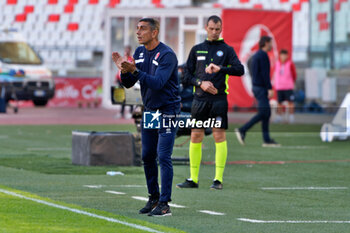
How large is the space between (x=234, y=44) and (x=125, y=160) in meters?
18.7

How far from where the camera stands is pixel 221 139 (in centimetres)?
1153

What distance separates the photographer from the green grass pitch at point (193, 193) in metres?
8.36

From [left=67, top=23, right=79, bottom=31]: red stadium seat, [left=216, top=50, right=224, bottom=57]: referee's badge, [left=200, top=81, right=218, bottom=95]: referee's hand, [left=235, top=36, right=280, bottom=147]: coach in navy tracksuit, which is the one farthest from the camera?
[left=67, top=23, right=79, bottom=31]: red stadium seat

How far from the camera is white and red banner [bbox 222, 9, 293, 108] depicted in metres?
32.1

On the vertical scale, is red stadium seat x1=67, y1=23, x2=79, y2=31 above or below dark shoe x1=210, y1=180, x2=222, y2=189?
above

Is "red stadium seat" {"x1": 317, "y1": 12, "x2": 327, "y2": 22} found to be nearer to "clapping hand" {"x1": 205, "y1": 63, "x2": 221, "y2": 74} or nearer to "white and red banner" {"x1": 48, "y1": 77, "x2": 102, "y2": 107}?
"white and red banner" {"x1": 48, "y1": 77, "x2": 102, "y2": 107}

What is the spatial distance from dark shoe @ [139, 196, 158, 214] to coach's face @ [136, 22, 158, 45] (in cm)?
150

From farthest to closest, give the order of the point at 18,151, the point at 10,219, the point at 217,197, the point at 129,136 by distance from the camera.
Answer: the point at 18,151 → the point at 129,136 → the point at 217,197 → the point at 10,219

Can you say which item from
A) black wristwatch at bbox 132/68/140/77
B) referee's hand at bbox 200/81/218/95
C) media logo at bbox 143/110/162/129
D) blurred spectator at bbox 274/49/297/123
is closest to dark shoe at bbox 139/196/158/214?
media logo at bbox 143/110/162/129

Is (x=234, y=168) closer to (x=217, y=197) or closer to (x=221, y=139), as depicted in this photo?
(x=221, y=139)

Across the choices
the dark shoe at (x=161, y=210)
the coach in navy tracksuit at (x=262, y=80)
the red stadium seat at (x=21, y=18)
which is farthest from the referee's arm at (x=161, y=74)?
the red stadium seat at (x=21, y=18)

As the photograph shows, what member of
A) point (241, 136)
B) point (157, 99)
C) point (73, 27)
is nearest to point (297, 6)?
point (73, 27)

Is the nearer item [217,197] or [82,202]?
[82,202]

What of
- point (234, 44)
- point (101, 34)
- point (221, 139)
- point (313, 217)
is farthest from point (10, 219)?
point (101, 34)
